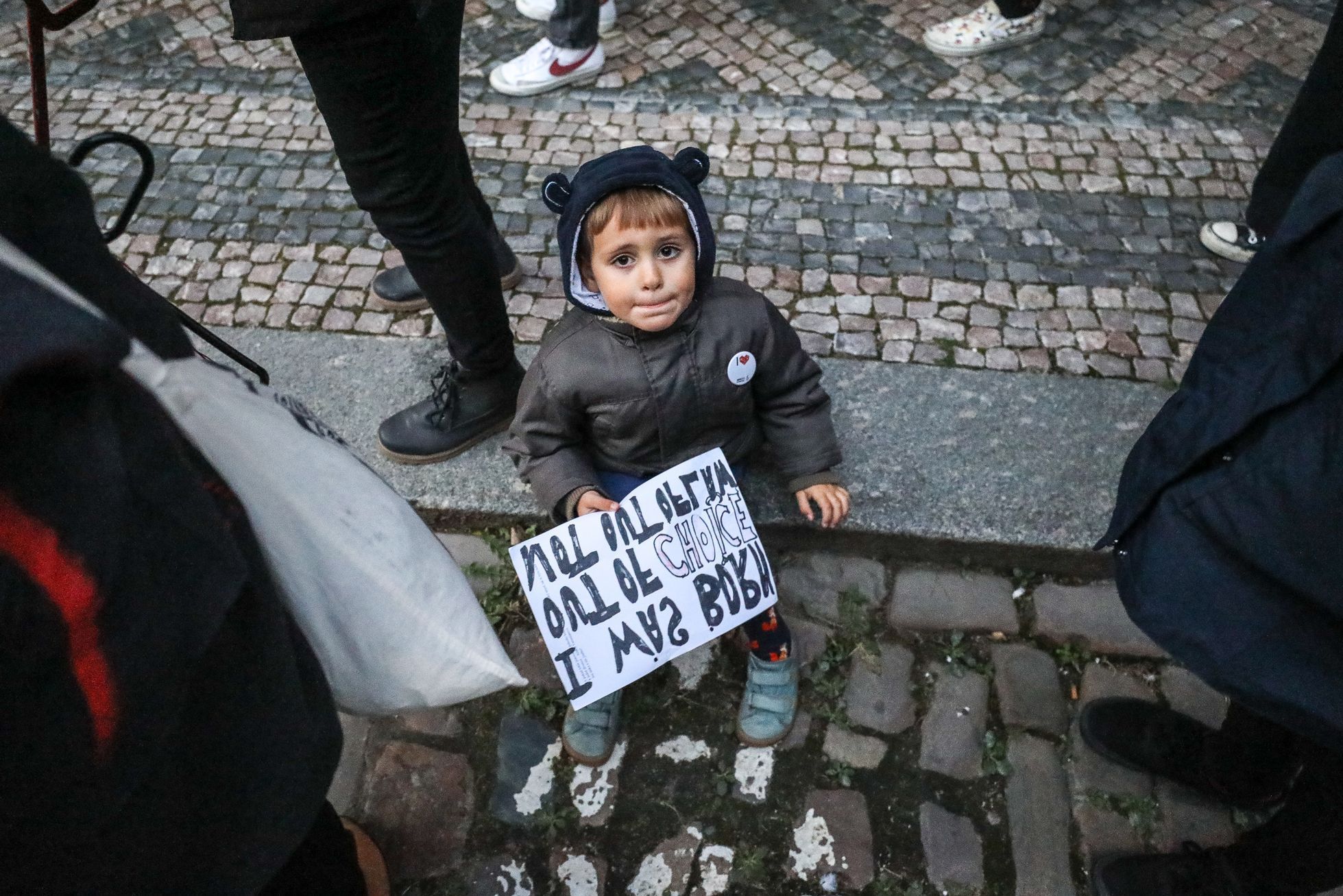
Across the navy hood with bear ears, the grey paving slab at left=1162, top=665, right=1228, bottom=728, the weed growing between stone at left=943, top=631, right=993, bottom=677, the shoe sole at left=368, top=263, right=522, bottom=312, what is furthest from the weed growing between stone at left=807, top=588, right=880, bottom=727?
the shoe sole at left=368, top=263, right=522, bottom=312

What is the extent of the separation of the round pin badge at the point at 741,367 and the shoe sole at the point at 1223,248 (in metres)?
2.30

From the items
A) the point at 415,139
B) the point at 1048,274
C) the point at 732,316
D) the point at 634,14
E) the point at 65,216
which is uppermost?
the point at 65,216

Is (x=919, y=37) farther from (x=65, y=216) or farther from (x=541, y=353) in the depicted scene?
(x=65, y=216)

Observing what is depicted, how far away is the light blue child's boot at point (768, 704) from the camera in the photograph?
2223 mm

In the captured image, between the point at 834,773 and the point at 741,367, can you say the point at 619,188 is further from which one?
the point at 834,773

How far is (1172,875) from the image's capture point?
6.28ft

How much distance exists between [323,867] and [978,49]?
4.48m

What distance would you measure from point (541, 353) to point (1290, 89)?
4.02m

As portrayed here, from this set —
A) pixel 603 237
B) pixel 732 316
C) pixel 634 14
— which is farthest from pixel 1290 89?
pixel 603 237

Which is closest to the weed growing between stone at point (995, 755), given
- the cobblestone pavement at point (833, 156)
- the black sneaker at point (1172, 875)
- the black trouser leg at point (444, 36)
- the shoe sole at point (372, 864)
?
the black sneaker at point (1172, 875)

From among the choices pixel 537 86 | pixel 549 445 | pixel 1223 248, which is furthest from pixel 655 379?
pixel 537 86

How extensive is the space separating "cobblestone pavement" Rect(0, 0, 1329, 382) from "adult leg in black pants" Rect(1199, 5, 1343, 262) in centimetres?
33

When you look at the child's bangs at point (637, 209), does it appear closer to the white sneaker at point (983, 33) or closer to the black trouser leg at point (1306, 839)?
the black trouser leg at point (1306, 839)

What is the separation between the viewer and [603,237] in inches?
73.8
